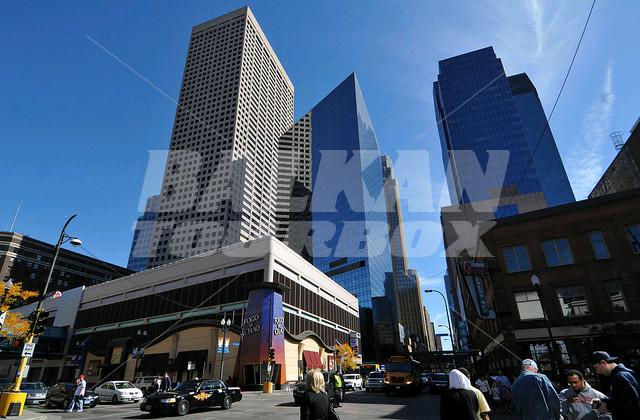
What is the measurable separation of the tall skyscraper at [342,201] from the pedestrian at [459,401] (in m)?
108

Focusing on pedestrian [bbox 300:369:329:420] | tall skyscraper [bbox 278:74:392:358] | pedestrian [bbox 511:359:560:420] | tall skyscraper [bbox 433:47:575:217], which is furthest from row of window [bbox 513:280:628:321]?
tall skyscraper [bbox 278:74:392:358]

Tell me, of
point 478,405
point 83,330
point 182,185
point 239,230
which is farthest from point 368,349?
point 478,405

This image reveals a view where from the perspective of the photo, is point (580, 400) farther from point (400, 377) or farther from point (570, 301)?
point (570, 301)

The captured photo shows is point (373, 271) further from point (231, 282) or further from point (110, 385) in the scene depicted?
point (110, 385)

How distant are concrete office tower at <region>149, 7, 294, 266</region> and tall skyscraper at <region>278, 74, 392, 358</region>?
12.2 metres

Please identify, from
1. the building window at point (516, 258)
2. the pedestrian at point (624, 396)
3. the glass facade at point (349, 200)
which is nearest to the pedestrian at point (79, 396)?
the pedestrian at point (624, 396)

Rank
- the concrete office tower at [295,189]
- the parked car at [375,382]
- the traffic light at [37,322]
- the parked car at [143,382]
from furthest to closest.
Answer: the concrete office tower at [295,189] → the parked car at [143,382] → the parked car at [375,382] → the traffic light at [37,322]

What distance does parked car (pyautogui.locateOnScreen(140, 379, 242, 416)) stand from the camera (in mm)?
15547

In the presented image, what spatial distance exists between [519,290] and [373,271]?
90.1 m

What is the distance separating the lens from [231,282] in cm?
4481

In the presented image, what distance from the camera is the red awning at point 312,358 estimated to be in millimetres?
46000

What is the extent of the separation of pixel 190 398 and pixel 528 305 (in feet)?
77.9

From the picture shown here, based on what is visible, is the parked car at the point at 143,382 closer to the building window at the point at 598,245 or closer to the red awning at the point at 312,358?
the red awning at the point at 312,358

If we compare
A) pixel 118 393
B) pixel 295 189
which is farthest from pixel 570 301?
pixel 295 189
